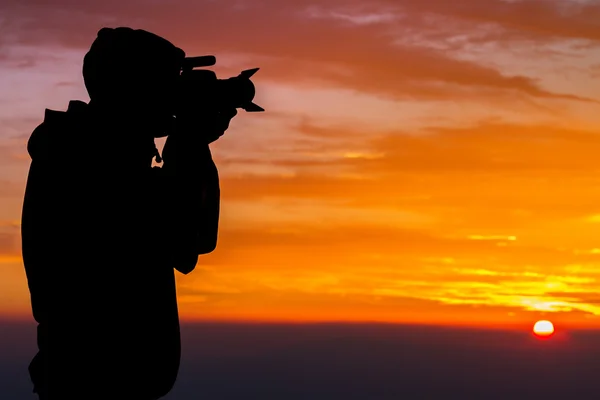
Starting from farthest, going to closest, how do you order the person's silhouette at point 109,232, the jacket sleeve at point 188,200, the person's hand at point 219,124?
the person's hand at point 219,124, the jacket sleeve at point 188,200, the person's silhouette at point 109,232

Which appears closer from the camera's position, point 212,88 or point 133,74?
point 133,74

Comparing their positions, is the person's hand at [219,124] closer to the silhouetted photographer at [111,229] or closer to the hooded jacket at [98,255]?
the silhouetted photographer at [111,229]

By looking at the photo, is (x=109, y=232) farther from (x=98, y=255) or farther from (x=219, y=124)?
(x=219, y=124)

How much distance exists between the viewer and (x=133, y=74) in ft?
21.4

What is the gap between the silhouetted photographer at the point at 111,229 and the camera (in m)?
6.45

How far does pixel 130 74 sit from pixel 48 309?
4.49 ft

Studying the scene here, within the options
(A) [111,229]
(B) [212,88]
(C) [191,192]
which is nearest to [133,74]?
(B) [212,88]

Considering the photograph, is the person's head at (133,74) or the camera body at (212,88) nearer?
the person's head at (133,74)

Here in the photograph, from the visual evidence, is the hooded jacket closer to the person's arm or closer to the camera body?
the person's arm

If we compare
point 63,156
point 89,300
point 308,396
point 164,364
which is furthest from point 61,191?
point 308,396

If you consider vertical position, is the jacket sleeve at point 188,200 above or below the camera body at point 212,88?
below

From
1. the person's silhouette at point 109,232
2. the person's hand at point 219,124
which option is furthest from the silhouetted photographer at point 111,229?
the person's hand at point 219,124

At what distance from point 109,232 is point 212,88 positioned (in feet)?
3.28

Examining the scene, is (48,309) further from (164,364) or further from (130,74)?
(130,74)
